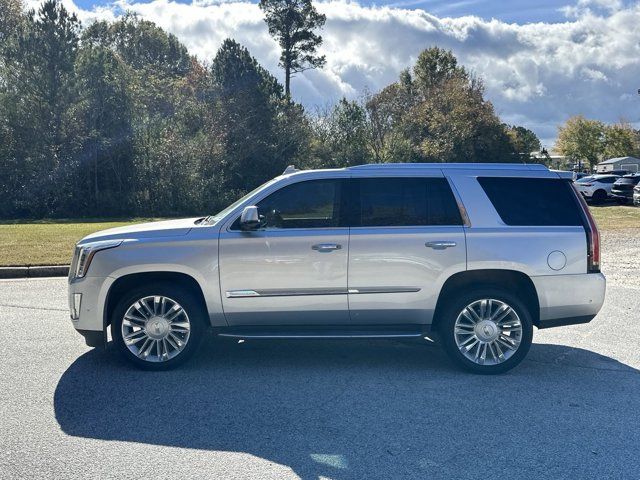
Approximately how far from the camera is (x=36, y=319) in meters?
8.08

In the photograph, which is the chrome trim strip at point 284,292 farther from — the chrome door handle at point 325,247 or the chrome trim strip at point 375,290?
the chrome door handle at point 325,247

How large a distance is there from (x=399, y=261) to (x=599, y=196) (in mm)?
33748

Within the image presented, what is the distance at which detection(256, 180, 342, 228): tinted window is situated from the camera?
5.96 metres

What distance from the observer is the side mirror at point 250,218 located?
5.65 metres

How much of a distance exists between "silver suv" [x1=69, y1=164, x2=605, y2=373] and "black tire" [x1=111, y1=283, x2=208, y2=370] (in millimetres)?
11

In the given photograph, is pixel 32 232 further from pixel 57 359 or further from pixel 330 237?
pixel 330 237

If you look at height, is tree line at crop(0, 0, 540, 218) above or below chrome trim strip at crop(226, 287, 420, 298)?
above

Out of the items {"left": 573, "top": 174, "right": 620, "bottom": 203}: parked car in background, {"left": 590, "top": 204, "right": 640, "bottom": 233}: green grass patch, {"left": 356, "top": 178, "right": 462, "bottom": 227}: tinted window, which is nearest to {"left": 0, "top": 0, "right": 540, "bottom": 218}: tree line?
{"left": 573, "top": 174, "right": 620, "bottom": 203}: parked car in background

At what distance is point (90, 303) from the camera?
5.80 metres

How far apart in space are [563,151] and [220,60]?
66180 mm

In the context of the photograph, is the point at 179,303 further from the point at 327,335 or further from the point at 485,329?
the point at 485,329

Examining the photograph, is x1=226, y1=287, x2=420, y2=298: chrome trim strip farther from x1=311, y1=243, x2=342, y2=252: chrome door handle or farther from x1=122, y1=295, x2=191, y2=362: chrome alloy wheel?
x1=122, y1=295, x2=191, y2=362: chrome alloy wheel

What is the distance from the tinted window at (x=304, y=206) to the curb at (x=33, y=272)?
751cm

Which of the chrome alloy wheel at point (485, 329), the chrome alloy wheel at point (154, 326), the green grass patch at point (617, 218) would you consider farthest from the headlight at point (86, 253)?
the green grass patch at point (617, 218)
